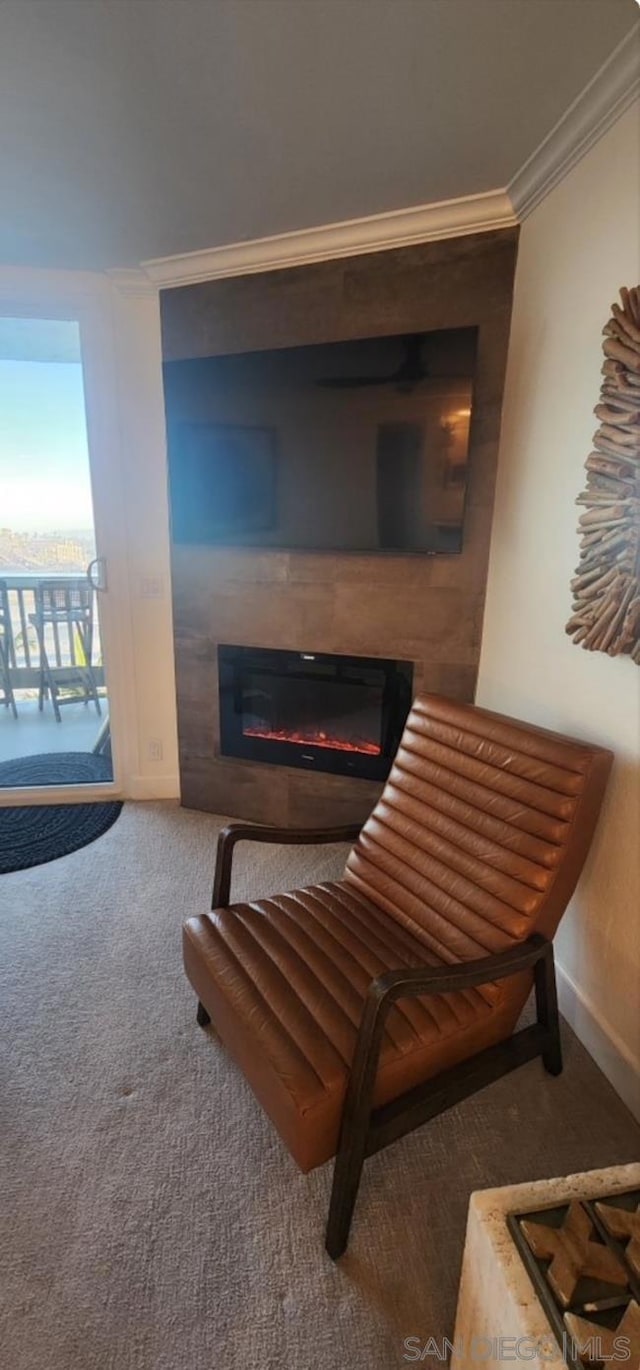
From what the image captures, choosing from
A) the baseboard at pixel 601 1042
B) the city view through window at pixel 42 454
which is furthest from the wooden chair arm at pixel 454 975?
the city view through window at pixel 42 454

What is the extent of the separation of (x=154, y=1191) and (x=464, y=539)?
2146 millimetres

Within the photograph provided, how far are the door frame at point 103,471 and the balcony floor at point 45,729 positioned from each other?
0.66 metres

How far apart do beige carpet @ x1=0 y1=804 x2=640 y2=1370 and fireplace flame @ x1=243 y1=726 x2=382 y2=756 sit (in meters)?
1.11

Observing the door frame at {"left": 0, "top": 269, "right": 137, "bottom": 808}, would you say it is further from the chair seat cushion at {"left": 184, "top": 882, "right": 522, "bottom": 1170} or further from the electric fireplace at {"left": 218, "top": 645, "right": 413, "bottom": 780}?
the chair seat cushion at {"left": 184, "top": 882, "right": 522, "bottom": 1170}

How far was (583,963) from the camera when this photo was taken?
172cm

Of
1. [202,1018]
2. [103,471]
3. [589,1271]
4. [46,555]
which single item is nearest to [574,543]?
[589,1271]

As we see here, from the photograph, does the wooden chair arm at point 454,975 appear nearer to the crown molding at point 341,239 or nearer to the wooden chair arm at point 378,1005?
the wooden chair arm at point 378,1005

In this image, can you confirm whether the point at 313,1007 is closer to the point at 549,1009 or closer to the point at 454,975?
the point at 454,975

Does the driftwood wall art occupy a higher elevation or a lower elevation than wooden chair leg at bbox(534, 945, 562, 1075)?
higher

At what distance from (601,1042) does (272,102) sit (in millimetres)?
2637

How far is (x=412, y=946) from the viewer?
1546mm

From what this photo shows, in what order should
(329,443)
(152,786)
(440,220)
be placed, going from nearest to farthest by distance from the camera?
(440,220) < (329,443) < (152,786)

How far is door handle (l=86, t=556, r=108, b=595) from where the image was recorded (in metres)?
2.81

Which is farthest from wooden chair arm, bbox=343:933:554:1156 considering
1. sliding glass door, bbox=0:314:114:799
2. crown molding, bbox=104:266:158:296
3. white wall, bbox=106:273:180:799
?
crown molding, bbox=104:266:158:296
